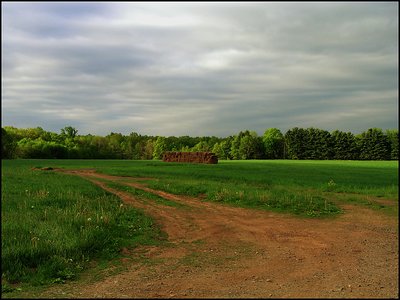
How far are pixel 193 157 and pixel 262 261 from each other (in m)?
58.8

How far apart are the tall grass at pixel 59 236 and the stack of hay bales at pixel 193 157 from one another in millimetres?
48925

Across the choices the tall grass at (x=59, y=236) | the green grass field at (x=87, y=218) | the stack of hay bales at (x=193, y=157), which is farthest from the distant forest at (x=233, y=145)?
the tall grass at (x=59, y=236)

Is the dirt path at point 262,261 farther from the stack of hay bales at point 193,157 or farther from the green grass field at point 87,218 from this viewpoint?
the stack of hay bales at point 193,157

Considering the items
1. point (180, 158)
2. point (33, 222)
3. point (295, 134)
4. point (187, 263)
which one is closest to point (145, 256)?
point (187, 263)

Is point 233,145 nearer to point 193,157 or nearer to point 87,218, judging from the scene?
point 193,157

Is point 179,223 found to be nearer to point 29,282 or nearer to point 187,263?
point 187,263

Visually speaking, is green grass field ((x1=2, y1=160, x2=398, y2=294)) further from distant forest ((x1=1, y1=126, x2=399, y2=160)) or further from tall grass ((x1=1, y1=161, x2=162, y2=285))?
distant forest ((x1=1, y1=126, x2=399, y2=160))

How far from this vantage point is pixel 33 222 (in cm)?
1068

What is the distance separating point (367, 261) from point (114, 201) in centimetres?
1139

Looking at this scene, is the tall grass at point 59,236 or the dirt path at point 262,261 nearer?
the dirt path at point 262,261

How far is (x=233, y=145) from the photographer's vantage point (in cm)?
10419

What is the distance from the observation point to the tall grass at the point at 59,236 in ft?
25.4

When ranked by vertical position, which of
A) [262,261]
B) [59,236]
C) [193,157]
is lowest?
[262,261]

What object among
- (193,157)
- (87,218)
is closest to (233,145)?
(193,157)
